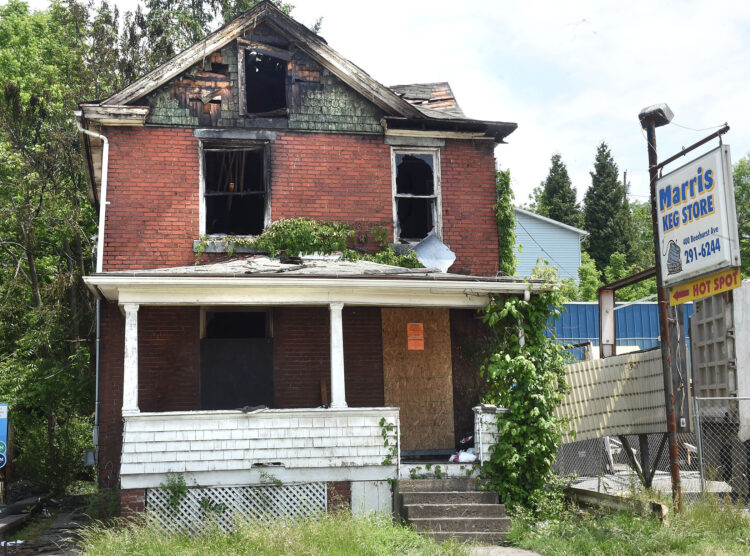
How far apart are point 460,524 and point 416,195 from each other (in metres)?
6.03

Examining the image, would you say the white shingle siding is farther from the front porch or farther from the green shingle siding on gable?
the green shingle siding on gable

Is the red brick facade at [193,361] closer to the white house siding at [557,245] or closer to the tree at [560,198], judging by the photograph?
the white house siding at [557,245]

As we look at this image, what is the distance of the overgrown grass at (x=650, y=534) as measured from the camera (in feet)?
27.9

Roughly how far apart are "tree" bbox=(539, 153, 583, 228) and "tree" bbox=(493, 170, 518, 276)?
35063 millimetres

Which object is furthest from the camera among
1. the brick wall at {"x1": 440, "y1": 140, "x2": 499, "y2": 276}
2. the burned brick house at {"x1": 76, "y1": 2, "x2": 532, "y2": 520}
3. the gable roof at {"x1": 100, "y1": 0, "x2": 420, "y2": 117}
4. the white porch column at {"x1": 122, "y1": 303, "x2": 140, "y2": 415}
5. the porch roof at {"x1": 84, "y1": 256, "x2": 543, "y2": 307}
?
the brick wall at {"x1": 440, "y1": 140, "x2": 499, "y2": 276}

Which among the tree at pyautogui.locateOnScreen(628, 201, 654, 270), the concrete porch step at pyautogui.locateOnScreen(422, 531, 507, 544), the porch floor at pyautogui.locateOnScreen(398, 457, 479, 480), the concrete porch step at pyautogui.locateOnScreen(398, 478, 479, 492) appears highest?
the tree at pyautogui.locateOnScreen(628, 201, 654, 270)

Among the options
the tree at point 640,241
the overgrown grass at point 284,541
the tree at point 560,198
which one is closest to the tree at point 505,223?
the overgrown grass at point 284,541

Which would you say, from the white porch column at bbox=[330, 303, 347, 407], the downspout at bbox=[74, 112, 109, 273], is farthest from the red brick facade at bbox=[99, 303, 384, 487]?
the white porch column at bbox=[330, 303, 347, 407]

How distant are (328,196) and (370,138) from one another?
129 centimetres

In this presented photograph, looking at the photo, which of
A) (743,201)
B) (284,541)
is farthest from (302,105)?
(743,201)

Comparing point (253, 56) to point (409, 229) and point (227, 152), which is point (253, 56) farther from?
point (409, 229)

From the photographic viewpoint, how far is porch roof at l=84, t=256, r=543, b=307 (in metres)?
10.8

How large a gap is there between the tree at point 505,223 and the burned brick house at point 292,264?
0.17m

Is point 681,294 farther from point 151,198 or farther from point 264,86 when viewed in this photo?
point 264,86
